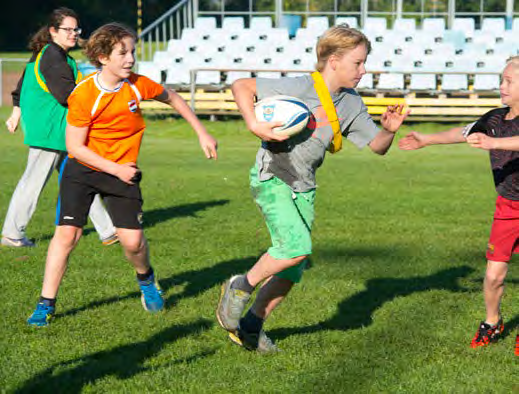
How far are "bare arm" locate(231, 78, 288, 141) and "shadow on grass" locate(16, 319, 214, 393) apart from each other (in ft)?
4.12

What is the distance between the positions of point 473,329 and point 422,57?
17635 mm

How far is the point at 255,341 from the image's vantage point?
15.2 ft

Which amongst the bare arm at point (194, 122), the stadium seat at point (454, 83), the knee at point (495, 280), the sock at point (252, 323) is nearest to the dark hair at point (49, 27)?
the bare arm at point (194, 122)

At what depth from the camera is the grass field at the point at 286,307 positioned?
4.28m

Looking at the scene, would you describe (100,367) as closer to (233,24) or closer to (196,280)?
(196,280)

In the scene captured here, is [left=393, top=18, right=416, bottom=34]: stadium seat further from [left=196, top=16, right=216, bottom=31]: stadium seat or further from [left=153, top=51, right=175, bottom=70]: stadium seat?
[left=153, top=51, right=175, bottom=70]: stadium seat

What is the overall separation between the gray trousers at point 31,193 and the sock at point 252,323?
3.40 m

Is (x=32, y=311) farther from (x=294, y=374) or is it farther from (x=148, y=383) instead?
(x=294, y=374)

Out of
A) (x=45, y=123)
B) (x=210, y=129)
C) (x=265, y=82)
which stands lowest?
(x=210, y=129)

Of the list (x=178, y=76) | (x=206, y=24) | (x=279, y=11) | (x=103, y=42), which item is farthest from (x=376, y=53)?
(x=103, y=42)

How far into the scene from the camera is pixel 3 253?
7.35 metres

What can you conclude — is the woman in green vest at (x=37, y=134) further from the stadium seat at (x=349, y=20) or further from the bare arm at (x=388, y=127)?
the stadium seat at (x=349, y=20)

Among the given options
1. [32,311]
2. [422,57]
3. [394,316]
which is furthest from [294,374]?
[422,57]

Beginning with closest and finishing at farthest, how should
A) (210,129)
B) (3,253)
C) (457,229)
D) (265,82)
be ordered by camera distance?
1. (265,82)
2. (3,253)
3. (457,229)
4. (210,129)
